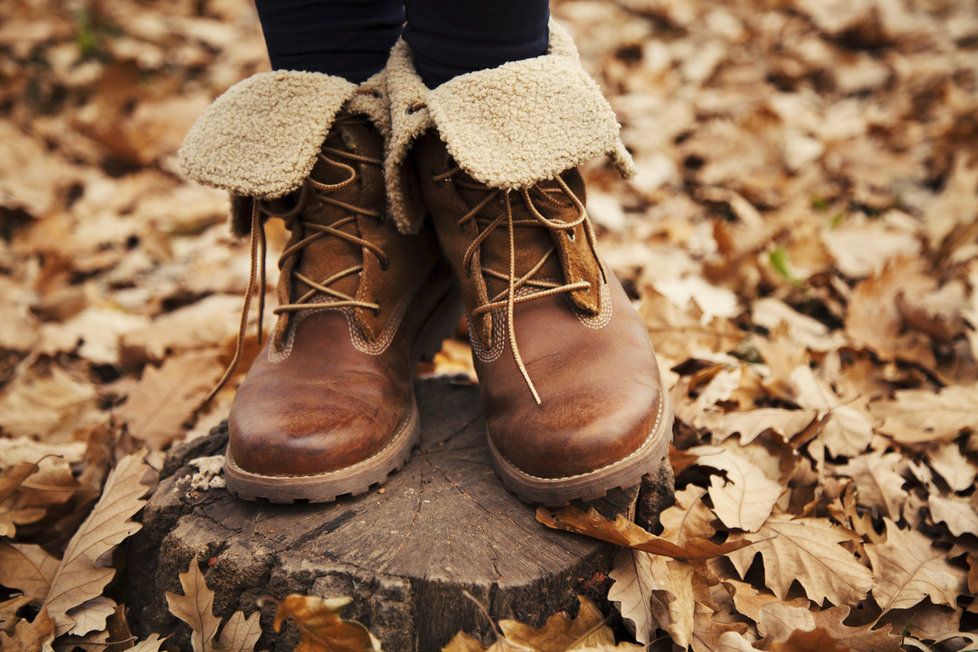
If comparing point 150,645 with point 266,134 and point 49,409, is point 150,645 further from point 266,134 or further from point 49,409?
point 49,409

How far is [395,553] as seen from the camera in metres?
1.13

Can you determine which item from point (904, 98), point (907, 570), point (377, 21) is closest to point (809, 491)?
point (907, 570)

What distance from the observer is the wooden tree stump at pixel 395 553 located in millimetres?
1098

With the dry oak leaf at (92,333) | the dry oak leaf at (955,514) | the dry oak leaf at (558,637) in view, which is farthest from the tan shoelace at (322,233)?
the dry oak leaf at (955,514)

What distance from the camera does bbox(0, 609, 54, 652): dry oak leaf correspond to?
1.15 m

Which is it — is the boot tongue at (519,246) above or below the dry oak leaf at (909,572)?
above

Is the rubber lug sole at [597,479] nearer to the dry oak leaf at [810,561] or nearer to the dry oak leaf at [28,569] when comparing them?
the dry oak leaf at [810,561]

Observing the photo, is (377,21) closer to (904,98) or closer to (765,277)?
(765,277)

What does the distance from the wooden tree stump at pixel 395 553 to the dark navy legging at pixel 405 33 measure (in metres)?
0.73

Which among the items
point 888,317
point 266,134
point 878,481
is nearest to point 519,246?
point 266,134

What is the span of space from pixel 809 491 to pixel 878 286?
917 mm

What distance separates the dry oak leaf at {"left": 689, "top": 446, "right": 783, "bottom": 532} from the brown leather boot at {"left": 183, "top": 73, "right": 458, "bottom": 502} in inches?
23.1

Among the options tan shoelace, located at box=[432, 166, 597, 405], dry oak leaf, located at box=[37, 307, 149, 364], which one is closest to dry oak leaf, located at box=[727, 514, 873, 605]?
tan shoelace, located at box=[432, 166, 597, 405]

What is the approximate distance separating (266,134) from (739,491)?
110cm
